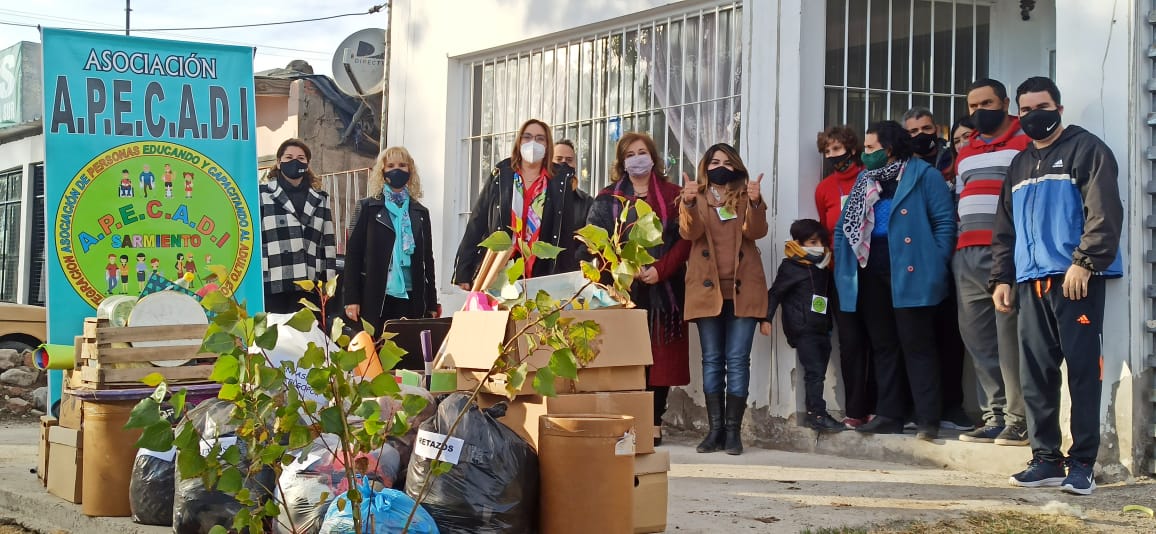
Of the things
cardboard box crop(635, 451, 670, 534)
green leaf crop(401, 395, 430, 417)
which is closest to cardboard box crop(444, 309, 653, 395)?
cardboard box crop(635, 451, 670, 534)

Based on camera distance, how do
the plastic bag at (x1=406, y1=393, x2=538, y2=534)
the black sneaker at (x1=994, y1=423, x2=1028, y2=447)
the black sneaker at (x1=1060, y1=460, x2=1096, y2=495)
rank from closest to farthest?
the plastic bag at (x1=406, y1=393, x2=538, y2=534), the black sneaker at (x1=1060, y1=460, x2=1096, y2=495), the black sneaker at (x1=994, y1=423, x2=1028, y2=447)

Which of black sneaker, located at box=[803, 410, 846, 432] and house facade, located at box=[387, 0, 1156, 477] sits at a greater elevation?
house facade, located at box=[387, 0, 1156, 477]

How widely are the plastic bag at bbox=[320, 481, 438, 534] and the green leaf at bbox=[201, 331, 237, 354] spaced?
781 mm

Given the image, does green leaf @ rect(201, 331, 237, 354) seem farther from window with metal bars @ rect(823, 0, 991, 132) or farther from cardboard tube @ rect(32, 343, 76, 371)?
window with metal bars @ rect(823, 0, 991, 132)

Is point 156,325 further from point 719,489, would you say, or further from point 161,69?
point 719,489

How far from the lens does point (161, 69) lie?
284 inches

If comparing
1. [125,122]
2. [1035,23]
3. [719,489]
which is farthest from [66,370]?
[1035,23]

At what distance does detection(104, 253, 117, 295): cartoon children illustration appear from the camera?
6.82m

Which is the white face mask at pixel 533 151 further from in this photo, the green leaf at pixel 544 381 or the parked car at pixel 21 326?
the parked car at pixel 21 326

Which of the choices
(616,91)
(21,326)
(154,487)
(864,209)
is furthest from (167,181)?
(21,326)

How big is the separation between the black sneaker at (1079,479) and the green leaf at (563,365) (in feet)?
10.4

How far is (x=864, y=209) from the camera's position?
685cm

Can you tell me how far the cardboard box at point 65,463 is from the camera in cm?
546

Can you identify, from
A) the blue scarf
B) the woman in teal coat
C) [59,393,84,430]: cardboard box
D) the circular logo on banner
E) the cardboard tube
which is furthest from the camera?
the blue scarf
